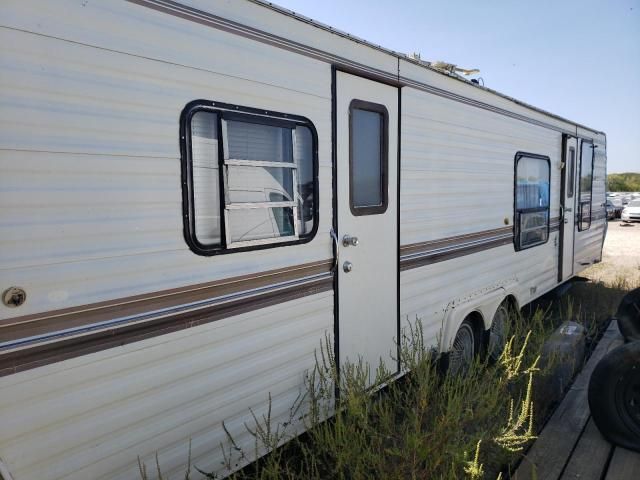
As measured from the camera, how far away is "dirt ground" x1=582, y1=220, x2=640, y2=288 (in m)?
8.83

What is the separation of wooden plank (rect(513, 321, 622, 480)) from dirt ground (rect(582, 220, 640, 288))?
200 inches

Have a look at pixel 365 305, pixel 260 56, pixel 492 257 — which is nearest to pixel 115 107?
pixel 260 56

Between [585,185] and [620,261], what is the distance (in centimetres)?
489

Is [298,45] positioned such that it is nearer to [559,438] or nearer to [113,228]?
[113,228]

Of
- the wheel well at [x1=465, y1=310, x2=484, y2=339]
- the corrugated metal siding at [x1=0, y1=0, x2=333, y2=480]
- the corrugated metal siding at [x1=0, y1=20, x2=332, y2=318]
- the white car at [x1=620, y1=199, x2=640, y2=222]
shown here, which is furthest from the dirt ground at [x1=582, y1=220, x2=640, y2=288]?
the corrugated metal siding at [x1=0, y1=20, x2=332, y2=318]

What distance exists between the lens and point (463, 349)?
174 inches

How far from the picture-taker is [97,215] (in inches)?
74.7

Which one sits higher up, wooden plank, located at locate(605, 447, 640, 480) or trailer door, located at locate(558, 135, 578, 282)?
trailer door, located at locate(558, 135, 578, 282)

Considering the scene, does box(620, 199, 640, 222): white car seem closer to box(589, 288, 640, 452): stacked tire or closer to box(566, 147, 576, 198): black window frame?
box(566, 147, 576, 198): black window frame

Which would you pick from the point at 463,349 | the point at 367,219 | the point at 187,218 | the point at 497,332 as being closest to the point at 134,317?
the point at 187,218

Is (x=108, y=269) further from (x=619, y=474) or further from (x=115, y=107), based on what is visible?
(x=619, y=474)

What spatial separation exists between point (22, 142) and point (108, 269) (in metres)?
0.54

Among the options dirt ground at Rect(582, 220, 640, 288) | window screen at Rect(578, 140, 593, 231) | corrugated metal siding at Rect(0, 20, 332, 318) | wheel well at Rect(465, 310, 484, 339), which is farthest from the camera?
dirt ground at Rect(582, 220, 640, 288)

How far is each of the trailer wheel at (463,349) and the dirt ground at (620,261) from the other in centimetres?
497
